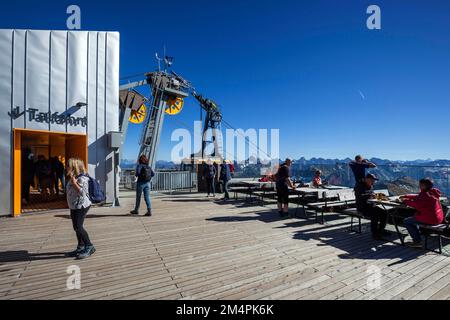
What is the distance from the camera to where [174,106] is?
19750 mm

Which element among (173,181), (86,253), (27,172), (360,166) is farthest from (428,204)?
(173,181)

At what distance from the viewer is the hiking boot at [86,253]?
14.2ft

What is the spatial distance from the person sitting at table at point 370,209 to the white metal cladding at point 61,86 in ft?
26.1

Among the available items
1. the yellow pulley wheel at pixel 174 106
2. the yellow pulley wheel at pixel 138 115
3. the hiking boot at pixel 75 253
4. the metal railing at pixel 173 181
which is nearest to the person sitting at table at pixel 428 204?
the hiking boot at pixel 75 253

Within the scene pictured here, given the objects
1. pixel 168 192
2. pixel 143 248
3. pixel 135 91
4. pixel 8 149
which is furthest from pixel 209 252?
pixel 135 91

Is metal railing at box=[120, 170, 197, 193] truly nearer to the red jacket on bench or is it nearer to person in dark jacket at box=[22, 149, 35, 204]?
person in dark jacket at box=[22, 149, 35, 204]

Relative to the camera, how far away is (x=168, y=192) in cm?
1429

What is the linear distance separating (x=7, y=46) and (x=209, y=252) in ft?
27.2

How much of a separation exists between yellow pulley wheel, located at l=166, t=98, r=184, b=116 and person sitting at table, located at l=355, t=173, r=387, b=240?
15789 mm

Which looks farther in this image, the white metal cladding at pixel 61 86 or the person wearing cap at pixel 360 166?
the white metal cladding at pixel 61 86

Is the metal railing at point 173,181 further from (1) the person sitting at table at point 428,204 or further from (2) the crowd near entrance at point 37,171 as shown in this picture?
(1) the person sitting at table at point 428,204

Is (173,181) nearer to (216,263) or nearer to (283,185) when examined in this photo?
(283,185)

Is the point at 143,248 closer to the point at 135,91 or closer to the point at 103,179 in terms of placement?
the point at 103,179

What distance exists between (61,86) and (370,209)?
9.49 metres
